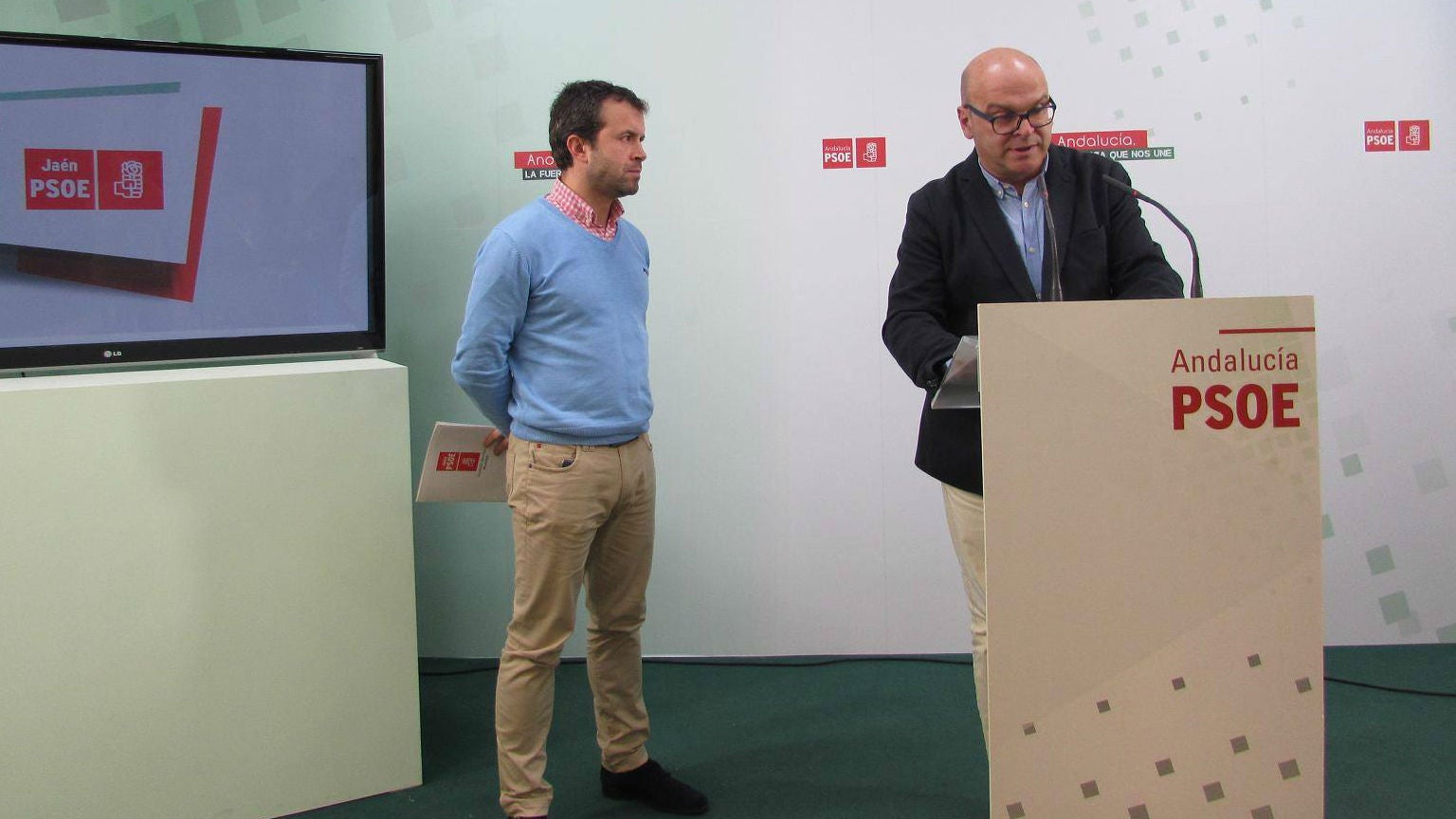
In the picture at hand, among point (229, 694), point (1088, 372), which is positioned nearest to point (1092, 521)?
point (1088, 372)

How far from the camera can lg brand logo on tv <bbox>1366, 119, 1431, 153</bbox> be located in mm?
3619

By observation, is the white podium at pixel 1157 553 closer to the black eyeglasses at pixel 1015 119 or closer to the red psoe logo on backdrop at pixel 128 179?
the black eyeglasses at pixel 1015 119

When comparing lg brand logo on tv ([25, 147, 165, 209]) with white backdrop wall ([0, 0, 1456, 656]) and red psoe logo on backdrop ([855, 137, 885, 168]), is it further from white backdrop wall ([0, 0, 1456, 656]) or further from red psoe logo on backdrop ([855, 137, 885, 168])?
red psoe logo on backdrop ([855, 137, 885, 168])

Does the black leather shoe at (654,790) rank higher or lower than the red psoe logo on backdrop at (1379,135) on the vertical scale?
lower

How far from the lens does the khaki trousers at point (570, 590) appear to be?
96.4 inches

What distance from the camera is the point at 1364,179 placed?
3.63 meters

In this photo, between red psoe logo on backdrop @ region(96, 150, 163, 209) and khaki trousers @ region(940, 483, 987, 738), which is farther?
red psoe logo on backdrop @ region(96, 150, 163, 209)

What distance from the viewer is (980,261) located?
2.23 m

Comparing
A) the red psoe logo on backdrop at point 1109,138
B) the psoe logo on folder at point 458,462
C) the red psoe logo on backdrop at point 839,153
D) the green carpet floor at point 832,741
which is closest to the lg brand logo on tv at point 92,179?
the psoe logo on folder at point 458,462

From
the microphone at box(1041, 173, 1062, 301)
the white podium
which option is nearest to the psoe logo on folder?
the microphone at box(1041, 173, 1062, 301)

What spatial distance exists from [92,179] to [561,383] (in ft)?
4.23

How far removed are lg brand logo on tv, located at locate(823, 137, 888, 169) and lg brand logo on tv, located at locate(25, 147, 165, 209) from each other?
6.44ft

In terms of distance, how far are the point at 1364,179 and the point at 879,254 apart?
61.5 inches

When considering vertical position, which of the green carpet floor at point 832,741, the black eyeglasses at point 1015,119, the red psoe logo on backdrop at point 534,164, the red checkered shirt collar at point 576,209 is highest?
the red psoe logo on backdrop at point 534,164
